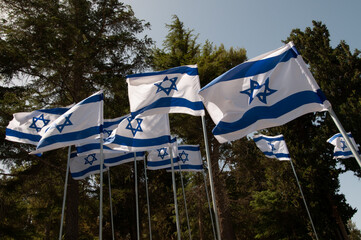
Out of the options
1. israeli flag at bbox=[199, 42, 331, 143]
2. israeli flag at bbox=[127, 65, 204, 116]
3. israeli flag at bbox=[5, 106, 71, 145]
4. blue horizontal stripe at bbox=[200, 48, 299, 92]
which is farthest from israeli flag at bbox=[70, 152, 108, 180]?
blue horizontal stripe at bbox=[200, 48, 299, 92]

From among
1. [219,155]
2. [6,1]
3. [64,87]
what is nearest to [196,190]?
[219,155]

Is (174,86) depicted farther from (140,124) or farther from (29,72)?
(29,72)

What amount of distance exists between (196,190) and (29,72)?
973cm

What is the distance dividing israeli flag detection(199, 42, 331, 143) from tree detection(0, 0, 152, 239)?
7917mm

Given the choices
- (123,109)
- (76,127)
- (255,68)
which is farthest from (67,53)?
(255,68)

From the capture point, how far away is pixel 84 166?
10.6m

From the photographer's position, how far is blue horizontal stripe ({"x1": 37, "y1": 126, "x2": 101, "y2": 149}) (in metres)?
6.58

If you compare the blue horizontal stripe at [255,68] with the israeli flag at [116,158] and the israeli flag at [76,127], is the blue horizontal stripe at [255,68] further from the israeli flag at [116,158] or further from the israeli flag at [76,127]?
the israeli flag at [116,158]

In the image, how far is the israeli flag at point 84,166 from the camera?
10.4m

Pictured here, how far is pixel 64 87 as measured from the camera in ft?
39.8

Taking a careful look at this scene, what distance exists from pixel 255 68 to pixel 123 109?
28.9 ft

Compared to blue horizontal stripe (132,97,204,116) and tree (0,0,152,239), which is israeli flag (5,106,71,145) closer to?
tree (0,0,152,239)

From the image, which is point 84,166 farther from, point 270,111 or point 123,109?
point 270,111

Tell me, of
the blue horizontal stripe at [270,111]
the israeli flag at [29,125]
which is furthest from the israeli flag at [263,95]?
the israeli flag at [29,125]
